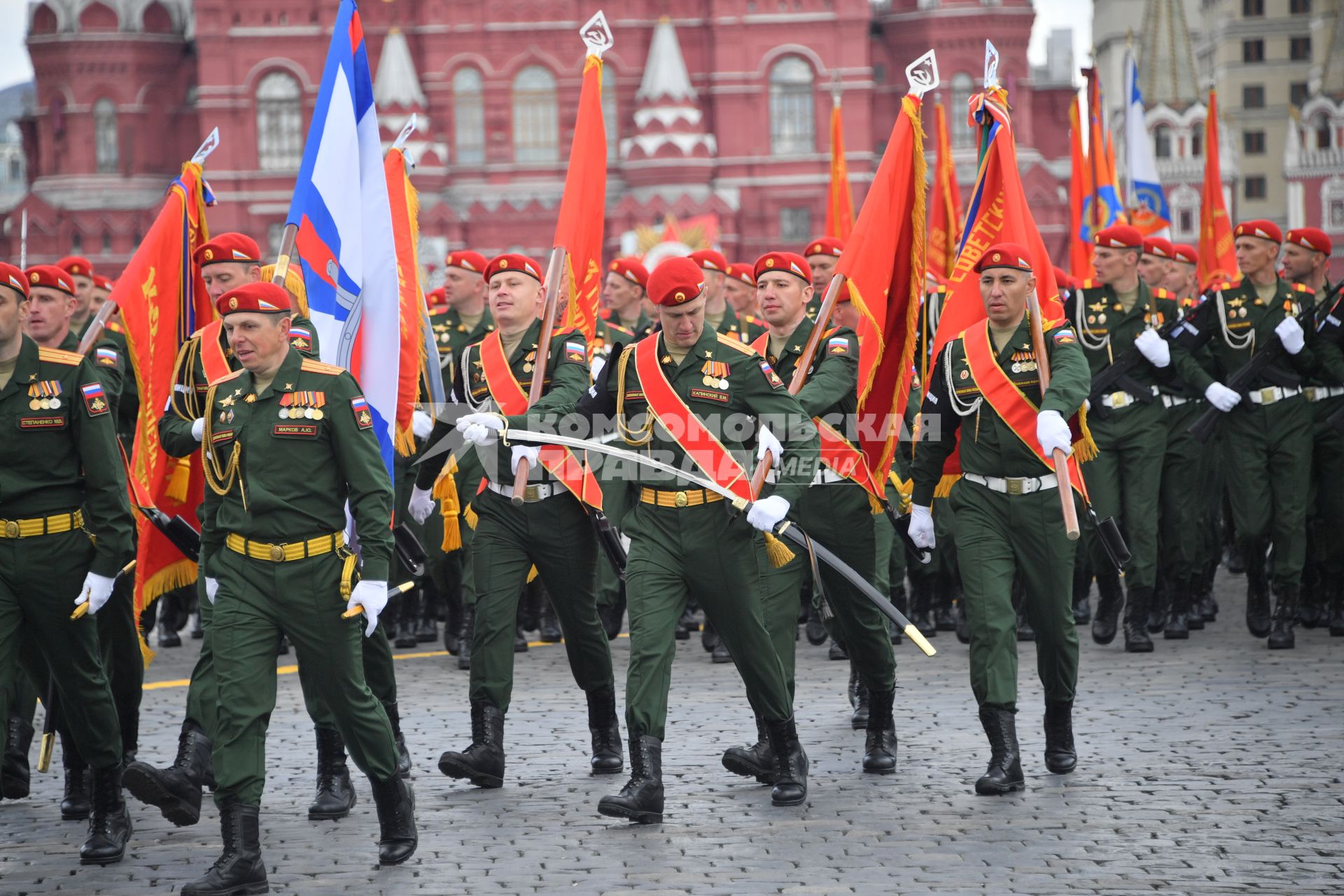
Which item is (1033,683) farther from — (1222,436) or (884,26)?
(884,26)

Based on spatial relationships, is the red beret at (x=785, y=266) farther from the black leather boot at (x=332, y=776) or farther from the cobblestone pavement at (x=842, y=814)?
the black leather boot at (x=332, y=776)

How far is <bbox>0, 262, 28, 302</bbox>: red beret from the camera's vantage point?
6.52 metres

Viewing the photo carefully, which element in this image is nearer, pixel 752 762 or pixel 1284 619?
pixel 752 762

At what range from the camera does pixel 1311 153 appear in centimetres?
6812

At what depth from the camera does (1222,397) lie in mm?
10695

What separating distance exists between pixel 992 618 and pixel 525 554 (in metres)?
1.97

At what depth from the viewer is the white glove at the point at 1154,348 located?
10.6 m

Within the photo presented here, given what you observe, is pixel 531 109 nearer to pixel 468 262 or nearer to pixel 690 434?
pixel 468 262

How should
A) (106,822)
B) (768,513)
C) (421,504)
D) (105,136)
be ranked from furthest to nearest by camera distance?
(105,136) < (421,504) < (768,513) < (106,822)

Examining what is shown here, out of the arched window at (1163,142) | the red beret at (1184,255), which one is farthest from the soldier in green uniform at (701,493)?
the arched window at (1163,142)

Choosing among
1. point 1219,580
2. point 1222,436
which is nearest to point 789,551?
point 1222,436

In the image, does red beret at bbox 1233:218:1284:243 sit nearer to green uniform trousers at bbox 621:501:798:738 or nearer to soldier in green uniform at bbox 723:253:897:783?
soldier in green uniform at bbox 723:253:897:783

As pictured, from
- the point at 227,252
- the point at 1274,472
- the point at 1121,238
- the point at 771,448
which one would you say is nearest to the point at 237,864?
the point at 771,448

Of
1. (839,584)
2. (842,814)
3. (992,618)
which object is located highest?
(839,584)
